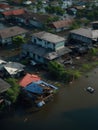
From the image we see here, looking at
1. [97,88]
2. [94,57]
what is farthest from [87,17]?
[97,88]

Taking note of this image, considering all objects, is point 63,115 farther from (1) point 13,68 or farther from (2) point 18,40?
(2) point 18,40

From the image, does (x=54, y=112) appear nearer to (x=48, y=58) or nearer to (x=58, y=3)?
(x=48, y=58)

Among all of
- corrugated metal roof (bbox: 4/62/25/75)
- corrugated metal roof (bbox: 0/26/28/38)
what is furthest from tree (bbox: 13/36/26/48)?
corrugated metal roof (bbox: 4/62/25/75)

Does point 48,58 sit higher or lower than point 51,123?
higher

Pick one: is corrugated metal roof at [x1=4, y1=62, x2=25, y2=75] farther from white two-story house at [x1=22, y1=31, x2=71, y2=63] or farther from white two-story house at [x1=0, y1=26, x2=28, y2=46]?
white two-story house at [x1=0, y1=26, x2=28, y2=46]

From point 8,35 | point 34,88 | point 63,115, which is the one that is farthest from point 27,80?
point 8,35

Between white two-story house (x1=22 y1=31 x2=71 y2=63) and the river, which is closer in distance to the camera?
the river

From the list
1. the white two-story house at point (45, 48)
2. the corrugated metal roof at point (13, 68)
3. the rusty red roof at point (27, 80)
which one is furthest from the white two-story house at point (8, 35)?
the rusty red roof at point (27, 80)
